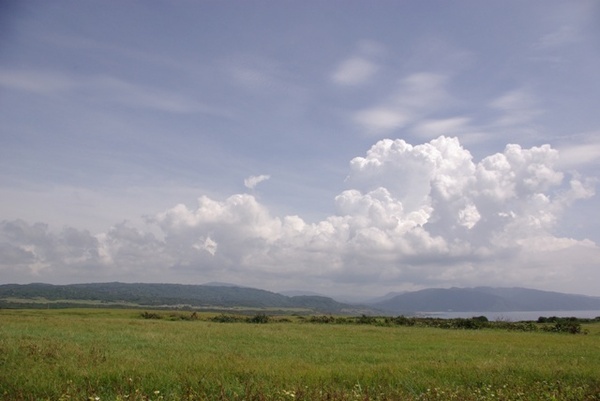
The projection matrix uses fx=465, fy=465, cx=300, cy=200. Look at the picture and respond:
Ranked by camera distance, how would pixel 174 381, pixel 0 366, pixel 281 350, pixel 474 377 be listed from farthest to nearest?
pixel 281 350 < pixel 474 377 < pixel 0 366 < pixel 174 381

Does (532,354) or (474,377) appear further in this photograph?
(532,354)

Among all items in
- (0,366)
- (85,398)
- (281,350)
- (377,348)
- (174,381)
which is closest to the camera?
(85,398)

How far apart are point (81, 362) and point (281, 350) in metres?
11.6

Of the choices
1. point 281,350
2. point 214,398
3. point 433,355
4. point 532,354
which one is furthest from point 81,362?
point 532,354

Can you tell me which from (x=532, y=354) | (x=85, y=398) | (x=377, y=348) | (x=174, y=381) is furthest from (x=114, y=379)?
(x=532, y=354)

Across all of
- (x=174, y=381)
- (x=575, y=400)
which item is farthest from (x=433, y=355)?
(x=174, y=381)

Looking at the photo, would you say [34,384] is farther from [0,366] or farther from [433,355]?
[433,355]

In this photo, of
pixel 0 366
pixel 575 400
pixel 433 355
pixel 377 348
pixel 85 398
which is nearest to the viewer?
pixel 85 398

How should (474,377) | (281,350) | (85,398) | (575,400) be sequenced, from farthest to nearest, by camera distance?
(281,350) → (474,377) → (575,400) → (85,398)

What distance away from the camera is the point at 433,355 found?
75.2 ft

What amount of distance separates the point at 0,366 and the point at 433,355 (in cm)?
1818

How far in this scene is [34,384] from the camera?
11922 mm

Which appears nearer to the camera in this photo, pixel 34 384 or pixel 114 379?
pixel 34 384

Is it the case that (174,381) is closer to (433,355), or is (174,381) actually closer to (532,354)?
(433,355)
